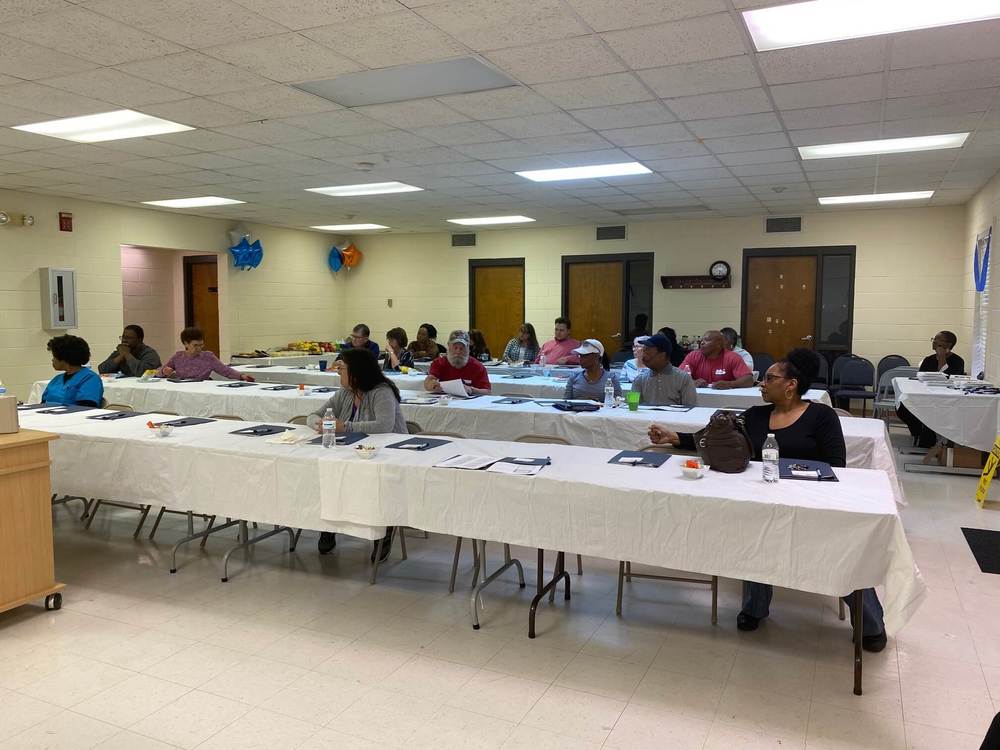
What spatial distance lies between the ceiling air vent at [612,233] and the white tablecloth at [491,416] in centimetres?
597

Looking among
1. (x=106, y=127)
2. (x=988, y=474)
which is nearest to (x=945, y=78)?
(x=988, y=474)

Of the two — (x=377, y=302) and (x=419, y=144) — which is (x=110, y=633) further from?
(x=377, y=302)

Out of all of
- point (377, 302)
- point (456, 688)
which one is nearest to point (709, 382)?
point (456, 688)

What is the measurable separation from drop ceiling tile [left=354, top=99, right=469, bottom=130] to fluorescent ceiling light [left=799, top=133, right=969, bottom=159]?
3067 millimetres

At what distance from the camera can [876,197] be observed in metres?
8.79

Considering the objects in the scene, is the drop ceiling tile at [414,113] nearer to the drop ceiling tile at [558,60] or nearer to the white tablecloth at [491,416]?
the drop ceiling tile at [558,60]

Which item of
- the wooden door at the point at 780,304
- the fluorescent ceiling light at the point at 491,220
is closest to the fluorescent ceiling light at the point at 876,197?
the wooden door at the point at 780,304

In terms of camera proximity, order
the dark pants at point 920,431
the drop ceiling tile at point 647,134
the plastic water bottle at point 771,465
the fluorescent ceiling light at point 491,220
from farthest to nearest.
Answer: the fluorescent ceiling light at point 491,220 → the dark pants at point 920,431 → the drop ceiling tile at point 647,134 → the plastic water bottle at point 771,465

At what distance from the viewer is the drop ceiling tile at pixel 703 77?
401 centimetres

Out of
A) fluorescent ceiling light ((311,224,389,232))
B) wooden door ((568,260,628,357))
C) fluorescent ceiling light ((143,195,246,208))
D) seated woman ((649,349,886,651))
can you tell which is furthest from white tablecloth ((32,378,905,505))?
wooden door ((568,260,628,357))

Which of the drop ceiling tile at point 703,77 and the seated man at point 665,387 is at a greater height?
the drop ceiling tile at point 703,77

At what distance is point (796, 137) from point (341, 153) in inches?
148

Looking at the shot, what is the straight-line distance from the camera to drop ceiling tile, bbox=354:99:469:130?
4.82 metres

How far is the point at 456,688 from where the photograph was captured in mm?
2803
